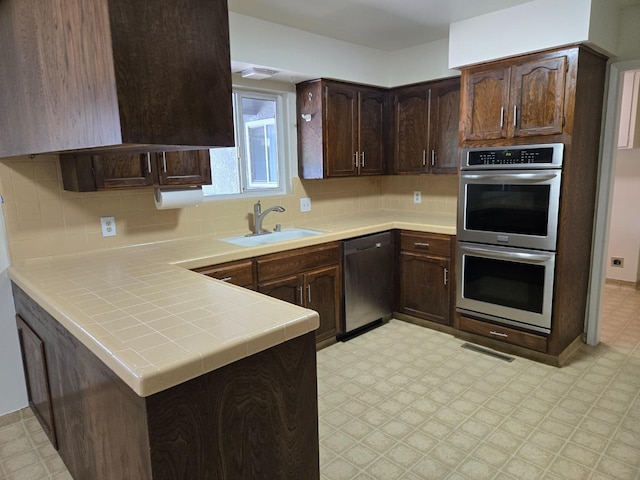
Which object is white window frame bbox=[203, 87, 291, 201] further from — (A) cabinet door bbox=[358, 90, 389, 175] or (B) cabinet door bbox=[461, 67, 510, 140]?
(B) cabinet door bbox=[461, 67, 510, 140]

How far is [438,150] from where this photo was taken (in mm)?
3570

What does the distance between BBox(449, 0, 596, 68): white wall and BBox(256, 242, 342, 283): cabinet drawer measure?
1626 mm

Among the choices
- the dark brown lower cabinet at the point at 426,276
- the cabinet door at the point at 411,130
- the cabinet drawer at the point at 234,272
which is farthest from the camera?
the cabinet door at the point at 411,130

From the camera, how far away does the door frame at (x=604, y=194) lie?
2.90 meters

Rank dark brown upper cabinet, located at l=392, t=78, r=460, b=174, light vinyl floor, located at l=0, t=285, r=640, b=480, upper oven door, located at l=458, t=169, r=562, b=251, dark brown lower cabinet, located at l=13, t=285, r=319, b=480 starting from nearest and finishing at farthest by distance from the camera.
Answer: dark brown lower cabinet, located at l=13, t=285, r=319, b=480, light vinyl floor, located at l=0, t=285, r=640, b=480, upper oven door, located at l=458, t=169, r=562, b=251, dark brown upper cabinet, located at l=392, t=78, r=460, b=174

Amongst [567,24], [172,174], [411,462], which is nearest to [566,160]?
[567,24]

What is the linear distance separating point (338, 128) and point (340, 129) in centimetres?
2

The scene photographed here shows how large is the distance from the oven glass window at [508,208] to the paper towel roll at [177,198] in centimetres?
193

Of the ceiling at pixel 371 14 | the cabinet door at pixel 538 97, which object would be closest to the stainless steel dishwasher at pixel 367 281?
the cabinet door at pixel 538 97

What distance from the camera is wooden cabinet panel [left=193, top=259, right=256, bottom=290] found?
2470 millimetres

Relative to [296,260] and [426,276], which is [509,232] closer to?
[426,276]

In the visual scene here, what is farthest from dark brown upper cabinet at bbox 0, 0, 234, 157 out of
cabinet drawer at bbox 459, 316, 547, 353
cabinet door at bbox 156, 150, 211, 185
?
cabinet drawer at bbox 459, 316, 547, 353

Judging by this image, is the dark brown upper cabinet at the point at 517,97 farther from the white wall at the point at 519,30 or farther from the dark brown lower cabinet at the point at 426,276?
the dark brown lower cabinet at the point at 426,276

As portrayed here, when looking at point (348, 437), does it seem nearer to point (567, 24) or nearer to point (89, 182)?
point (89, 182)
